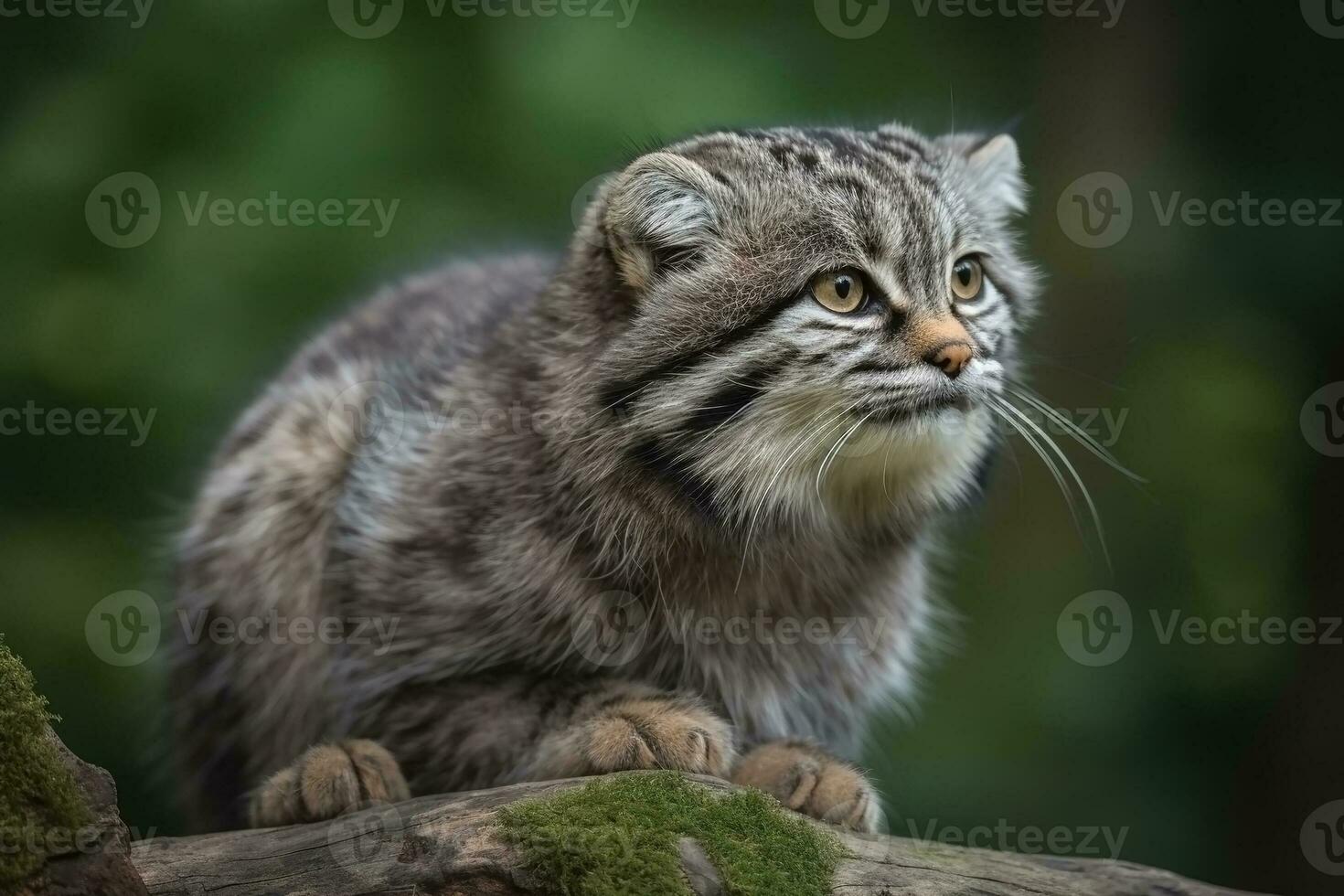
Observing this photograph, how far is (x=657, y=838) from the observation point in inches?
115

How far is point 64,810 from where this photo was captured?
268 centimetres

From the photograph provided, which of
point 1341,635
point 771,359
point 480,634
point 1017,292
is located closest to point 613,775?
point 480,634

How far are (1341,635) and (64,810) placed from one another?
4844 mm
